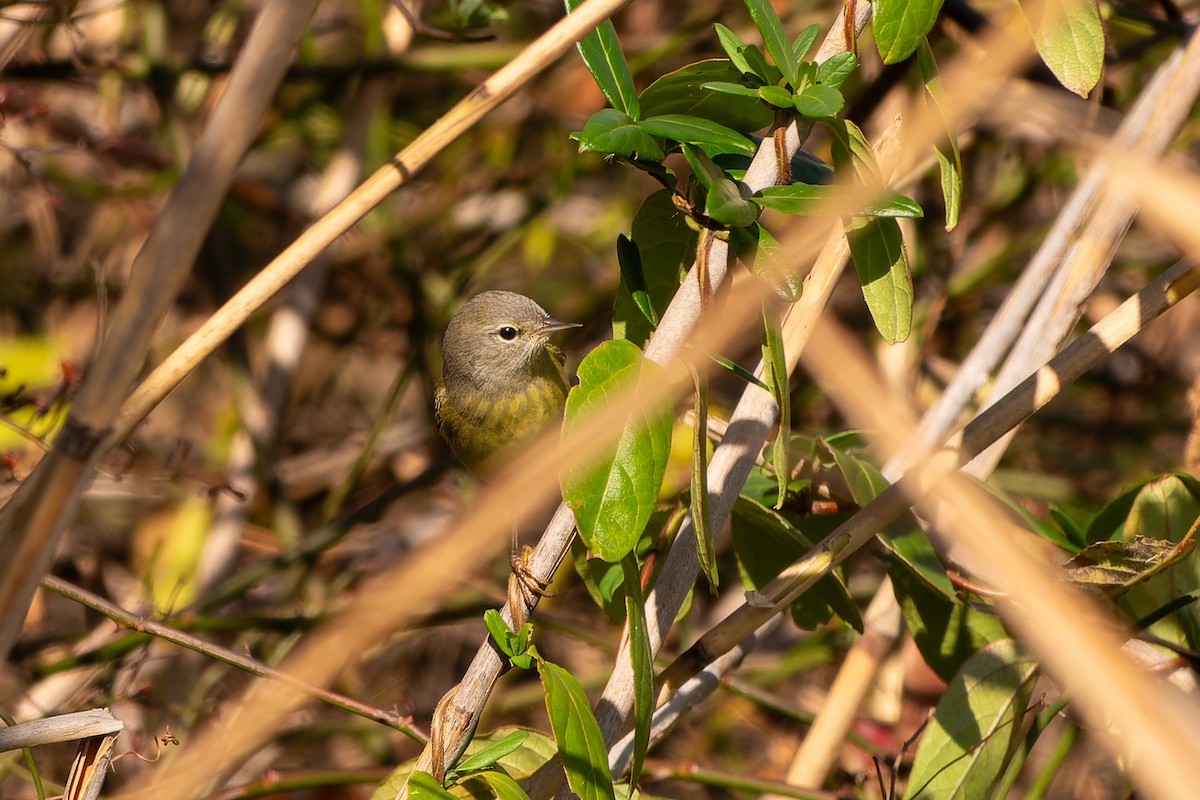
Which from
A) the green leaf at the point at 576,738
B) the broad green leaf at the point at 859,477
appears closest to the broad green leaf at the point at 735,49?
the broad green leaf at the point at 859,477

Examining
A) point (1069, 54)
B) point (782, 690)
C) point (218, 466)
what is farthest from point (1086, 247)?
point (218, 466)

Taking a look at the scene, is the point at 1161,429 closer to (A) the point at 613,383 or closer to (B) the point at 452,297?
(B) the point at 452,297

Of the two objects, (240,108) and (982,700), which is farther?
(982,700)

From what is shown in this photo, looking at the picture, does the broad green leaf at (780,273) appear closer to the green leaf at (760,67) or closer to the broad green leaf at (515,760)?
the green leaf at (760,67)

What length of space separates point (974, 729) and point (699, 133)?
1214 millimetres

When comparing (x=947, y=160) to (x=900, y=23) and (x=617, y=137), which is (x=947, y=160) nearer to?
(x=900, y=23)

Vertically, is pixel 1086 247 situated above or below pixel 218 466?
above

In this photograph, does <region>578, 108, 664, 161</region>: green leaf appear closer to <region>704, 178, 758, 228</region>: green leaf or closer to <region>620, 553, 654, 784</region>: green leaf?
<region>704, 178, 758, 228</region>: green leaf

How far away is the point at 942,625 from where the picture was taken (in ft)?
7.80

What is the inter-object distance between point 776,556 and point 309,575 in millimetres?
2853

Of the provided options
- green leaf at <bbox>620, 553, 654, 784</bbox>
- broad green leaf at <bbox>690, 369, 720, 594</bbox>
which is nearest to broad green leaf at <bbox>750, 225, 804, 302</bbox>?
broad green leaf at <bbox>690, 369, 720, 594</bbox>

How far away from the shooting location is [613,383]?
4.91 ft

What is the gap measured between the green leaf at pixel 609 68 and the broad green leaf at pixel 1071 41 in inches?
24.3

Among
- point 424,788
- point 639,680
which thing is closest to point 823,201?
point 639,680
